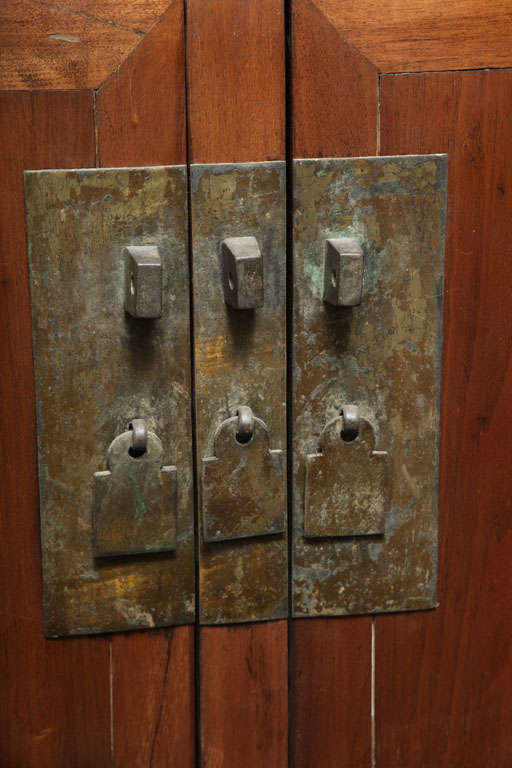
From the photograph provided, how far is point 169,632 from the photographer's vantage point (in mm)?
802

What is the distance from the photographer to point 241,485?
0.76m

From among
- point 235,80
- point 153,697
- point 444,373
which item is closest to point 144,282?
point 235,80

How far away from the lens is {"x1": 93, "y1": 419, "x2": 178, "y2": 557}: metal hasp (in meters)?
0.74

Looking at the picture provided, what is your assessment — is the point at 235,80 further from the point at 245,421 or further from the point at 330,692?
the point at 330,692

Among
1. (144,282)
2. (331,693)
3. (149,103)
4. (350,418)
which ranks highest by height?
(149,103)

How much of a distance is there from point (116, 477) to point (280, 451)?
144 mm

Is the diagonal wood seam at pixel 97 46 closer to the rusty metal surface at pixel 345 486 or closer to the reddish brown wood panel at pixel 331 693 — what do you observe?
the rusty metal surface at pixel 345 486

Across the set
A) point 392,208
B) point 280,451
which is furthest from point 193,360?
point 392,208

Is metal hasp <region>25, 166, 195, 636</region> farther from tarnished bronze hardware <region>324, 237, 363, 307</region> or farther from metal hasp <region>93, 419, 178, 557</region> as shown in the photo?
tarnished bronze hardware <region>324, 237, 363, 307</region>

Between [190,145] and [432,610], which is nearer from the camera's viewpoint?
[190,145]

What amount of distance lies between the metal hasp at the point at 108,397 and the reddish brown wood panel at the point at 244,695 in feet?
0.16

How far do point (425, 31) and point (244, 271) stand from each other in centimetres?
26

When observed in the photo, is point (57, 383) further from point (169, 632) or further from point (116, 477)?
point (169, 632)

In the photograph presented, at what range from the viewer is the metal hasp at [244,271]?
0.70 metres
